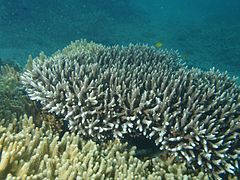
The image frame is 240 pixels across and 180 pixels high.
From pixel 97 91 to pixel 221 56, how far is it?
17591 millimetres

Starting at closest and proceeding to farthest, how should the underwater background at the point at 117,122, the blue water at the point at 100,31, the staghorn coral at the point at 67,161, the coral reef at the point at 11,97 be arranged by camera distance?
the staghorn coral at the point at 67,161 → the underwater background at the point at 117,122 → the coral reef at the point at 11,97 → the blue water at the point at 100,31

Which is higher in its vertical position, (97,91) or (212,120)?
(97,91)

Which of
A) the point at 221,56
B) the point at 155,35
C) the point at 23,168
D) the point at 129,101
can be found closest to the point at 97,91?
the point at 129,101

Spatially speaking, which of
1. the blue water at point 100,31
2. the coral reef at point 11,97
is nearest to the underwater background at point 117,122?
the coral reef at point 11,97

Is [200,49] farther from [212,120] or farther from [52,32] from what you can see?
[212,120]

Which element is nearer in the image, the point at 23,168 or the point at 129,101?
the point at 23,168

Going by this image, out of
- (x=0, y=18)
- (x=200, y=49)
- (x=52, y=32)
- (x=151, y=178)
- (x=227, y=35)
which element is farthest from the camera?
(x=227, y=35)

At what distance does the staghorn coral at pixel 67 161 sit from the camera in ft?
9.52

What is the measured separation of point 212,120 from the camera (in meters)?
3.95

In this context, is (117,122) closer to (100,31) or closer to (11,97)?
(11,97)

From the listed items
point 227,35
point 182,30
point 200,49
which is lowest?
point 200,49

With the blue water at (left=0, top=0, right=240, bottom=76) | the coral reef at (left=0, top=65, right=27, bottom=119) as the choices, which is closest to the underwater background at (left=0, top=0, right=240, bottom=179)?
the coral reef at (left=0, top=65, right=27, bottom=119)

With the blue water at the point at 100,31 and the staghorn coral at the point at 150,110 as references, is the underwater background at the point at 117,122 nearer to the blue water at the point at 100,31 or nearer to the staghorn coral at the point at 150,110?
the staghorn coral at the point at 150,110

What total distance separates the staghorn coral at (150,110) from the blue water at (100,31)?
929cm
